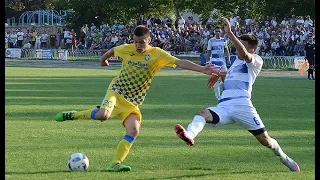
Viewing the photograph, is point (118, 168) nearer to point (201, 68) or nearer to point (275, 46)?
point (201, 68)

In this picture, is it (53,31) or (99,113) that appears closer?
(99,113)

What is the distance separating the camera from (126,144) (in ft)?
36.1

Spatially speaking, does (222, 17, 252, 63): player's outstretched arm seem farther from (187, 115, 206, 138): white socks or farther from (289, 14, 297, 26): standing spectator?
(289, 14, 297, 26): standing spectator

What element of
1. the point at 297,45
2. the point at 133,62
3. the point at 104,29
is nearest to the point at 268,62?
the point at 297,45

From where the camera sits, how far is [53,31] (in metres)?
73.3

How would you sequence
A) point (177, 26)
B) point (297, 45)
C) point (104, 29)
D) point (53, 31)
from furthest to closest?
1. point (53, 31)
2. point (104, 29)
3. point (177, 26)
4. point (297, 45)

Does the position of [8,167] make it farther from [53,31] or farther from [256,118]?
[53,31]

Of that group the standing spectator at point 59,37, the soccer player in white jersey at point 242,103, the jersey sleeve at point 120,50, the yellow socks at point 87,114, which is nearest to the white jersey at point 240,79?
the soccer player in white jersey at point 242,103

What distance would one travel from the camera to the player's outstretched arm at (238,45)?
10.3m

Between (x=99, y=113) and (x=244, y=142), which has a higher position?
(x=99, y=113)

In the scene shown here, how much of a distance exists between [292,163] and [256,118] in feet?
2.61

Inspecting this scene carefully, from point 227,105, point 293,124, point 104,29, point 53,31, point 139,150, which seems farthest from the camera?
point 53,31

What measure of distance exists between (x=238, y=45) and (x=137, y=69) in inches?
63.9

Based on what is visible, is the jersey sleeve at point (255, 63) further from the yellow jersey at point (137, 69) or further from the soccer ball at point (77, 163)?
the soccer ball at point (77, 163)
